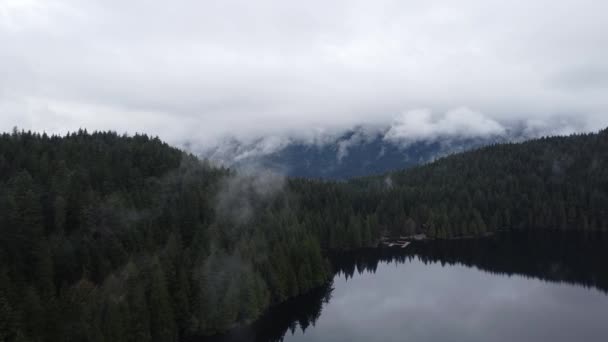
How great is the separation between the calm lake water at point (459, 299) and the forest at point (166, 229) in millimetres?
8699

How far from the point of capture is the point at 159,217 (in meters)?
99.4

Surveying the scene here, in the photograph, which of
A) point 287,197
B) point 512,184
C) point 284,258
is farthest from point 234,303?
point 512,184

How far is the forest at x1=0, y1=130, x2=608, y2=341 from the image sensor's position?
208 ft

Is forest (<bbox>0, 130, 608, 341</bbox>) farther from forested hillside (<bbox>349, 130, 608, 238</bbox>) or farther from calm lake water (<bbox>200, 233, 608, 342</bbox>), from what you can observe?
calm lake water (<bbox>200, 233, 608, 342</bbox>)

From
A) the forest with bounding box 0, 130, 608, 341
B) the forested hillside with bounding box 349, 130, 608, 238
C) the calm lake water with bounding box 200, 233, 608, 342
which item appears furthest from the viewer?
the forested hillside with bounding box 349, 130, 608, 238

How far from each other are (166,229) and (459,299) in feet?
208

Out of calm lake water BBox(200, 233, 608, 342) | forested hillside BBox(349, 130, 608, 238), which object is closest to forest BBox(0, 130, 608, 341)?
forested hillside BBox(349, 130, 608, 238)

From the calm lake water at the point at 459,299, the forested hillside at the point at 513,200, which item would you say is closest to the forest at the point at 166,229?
the forested hillside at the point at 513,200

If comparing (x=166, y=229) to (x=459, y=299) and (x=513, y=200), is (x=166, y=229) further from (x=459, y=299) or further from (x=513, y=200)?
(x=513, y=200)

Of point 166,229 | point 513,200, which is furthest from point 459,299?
point 513,200

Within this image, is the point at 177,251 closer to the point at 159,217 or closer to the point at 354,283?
the point at 159,217

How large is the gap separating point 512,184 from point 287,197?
101 m

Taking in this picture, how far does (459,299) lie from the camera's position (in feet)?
308

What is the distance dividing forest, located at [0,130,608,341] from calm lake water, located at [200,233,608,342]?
8.70 metres
